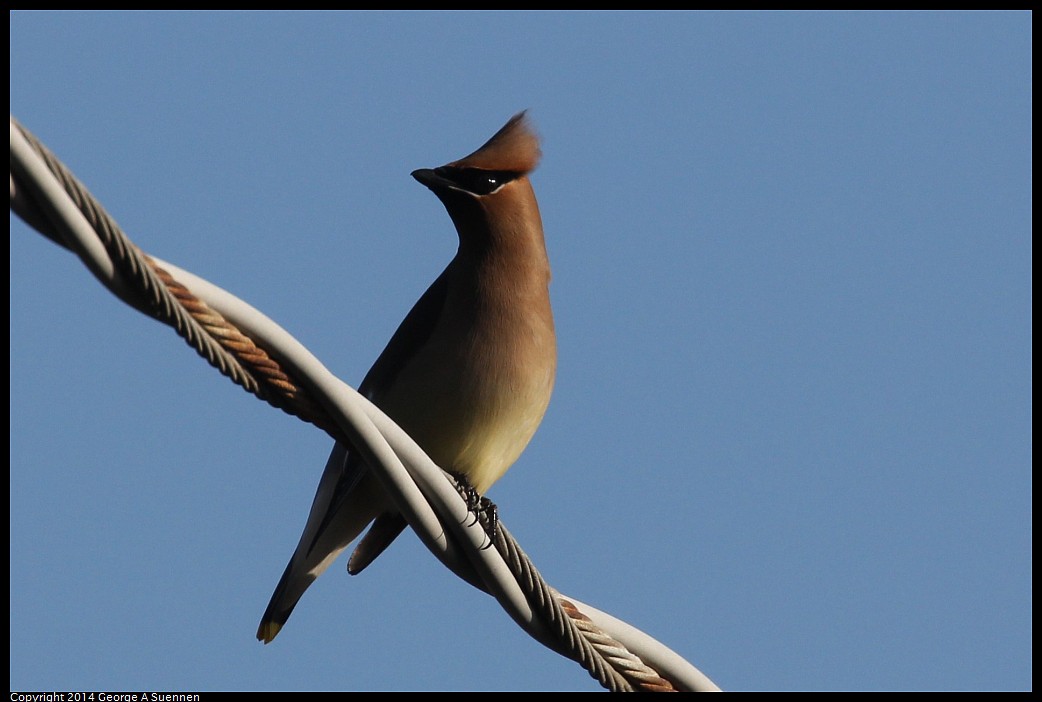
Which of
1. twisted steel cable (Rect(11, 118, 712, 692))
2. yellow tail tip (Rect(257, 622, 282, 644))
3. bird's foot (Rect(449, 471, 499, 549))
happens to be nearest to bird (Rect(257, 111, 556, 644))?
yellow tail tip (Rect(257, 622, 282, 644))

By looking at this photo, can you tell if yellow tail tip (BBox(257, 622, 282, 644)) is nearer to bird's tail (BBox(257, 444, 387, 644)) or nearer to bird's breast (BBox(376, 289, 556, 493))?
bird's tail (BBox(257, 444, 387, 644))

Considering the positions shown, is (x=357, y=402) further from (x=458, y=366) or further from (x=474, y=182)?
(x=474, y=182)

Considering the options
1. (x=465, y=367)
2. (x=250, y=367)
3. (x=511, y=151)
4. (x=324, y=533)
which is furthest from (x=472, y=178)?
(x=250, y=367)

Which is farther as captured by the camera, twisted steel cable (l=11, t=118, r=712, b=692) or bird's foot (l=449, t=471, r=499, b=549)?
bird's foot (l=449, t=471, r=499, b=549)

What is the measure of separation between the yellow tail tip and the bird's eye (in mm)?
1702

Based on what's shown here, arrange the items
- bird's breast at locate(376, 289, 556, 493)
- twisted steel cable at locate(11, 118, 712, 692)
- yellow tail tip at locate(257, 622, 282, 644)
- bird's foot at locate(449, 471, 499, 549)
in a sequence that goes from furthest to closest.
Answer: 1. yellow tail tip at locate(257, 622, 282, 644)
2. bird's breast at locate(376, 289, 556, 493)
3. bird's foot at locate(449, 471, 499, 549)
4. twisted steel cable at locate(11, 118, 712, 692)

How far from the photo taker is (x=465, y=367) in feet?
15.6

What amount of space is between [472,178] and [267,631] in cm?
178

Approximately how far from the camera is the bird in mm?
4723

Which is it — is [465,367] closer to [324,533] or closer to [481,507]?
[324,533]

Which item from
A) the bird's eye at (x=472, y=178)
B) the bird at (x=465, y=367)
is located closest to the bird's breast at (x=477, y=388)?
the bird at (x=465, y=367)

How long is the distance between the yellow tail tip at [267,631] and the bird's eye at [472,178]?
170cm

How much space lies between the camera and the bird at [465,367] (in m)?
4.72

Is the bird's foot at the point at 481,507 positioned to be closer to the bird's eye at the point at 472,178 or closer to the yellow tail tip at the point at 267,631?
the yellow tail tip at the point at 267,631
